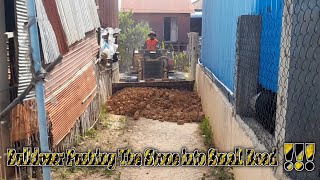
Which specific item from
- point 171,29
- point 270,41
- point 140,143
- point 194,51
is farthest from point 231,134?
point 171,29

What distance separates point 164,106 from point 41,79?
8130mm

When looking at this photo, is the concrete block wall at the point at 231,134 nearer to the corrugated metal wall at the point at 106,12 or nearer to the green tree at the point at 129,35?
the corrugated metal wall at the point at 106,12

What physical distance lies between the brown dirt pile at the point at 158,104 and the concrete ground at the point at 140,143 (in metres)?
0.40

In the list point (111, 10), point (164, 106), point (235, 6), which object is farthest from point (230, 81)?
point (111, 10)

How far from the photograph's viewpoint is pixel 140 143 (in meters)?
7.72

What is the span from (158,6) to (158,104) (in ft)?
51.7

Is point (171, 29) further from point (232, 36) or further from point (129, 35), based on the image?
point (232, 36)

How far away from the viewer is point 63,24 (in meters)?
5.23

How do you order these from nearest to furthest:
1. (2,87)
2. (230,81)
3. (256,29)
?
(2,87) → (256,29) → (230,81)

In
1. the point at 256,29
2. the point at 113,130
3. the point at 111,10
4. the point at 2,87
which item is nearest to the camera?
the point at 2,87

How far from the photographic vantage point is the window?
82.7ft

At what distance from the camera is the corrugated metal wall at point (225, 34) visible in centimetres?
601

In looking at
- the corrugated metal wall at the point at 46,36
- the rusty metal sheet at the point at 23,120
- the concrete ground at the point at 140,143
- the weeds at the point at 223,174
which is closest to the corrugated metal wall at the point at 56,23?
the corrugated metal wall at the point at 46,36

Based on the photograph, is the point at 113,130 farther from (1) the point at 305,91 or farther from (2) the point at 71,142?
(1) the point at 305,91
